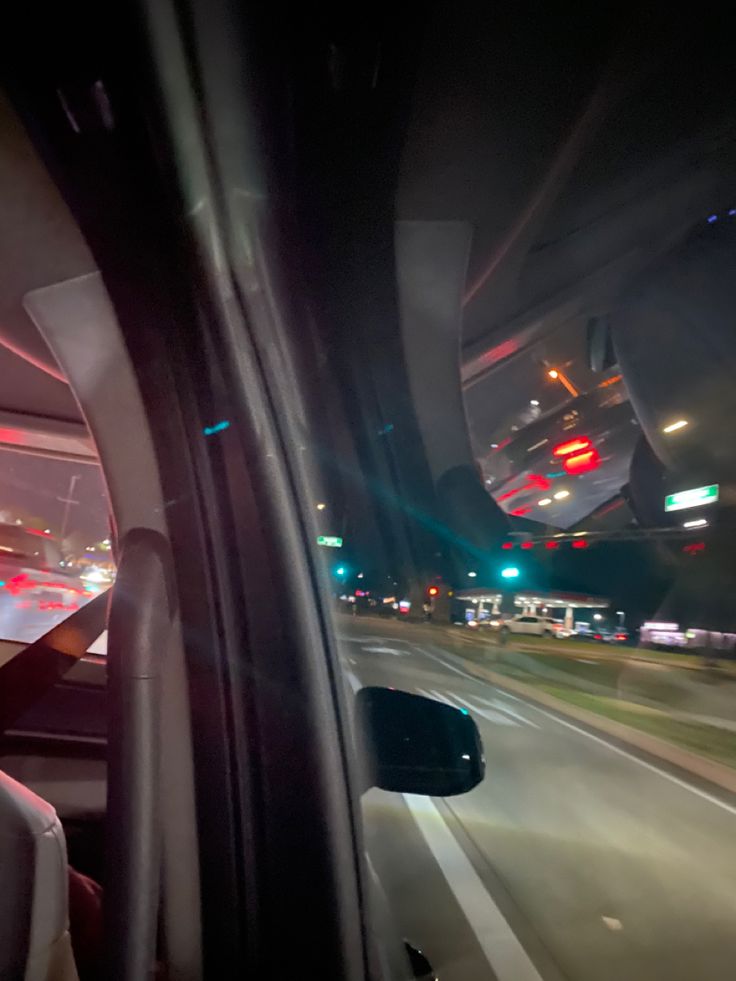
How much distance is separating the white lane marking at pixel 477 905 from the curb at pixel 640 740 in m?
4.41

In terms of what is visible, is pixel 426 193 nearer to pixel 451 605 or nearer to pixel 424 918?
pixel 451 605

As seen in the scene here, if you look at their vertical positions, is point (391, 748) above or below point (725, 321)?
below

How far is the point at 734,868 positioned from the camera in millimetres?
6051

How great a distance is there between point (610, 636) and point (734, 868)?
19566 mm

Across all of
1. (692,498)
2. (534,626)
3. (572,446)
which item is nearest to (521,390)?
(572,446)

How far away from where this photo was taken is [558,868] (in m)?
5.71

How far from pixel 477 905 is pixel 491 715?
7.83m

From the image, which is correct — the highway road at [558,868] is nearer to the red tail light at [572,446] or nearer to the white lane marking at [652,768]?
the white lane marking at [652,768]

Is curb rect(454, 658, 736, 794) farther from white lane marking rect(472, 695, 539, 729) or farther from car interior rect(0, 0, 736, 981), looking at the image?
car interior rect(0, 0, 736, 981)

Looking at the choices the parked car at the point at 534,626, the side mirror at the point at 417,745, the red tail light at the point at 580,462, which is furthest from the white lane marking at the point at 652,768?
the parked car at the point at 534,626

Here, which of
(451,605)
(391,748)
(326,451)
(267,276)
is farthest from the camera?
(451,605)

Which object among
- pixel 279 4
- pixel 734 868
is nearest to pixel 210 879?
pixel 279 4

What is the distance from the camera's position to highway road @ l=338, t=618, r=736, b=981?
402cm

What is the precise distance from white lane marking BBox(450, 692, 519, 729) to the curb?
1594 millimetres
